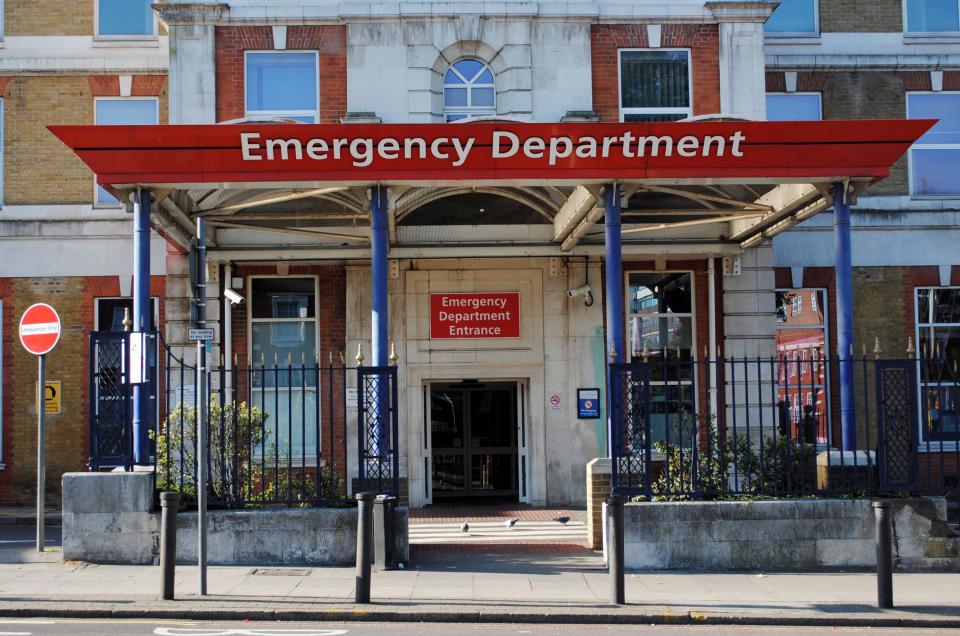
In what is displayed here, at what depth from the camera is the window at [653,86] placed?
57.4ft

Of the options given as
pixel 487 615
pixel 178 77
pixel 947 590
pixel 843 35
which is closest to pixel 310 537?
pixel 487 615

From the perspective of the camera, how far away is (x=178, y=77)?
1681 centimetres

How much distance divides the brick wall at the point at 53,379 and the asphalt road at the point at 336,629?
8821mm

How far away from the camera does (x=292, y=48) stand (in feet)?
56.6

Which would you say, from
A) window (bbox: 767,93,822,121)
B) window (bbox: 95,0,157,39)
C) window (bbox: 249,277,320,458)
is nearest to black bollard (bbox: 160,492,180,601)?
window (bbox: 249,277,320,458)

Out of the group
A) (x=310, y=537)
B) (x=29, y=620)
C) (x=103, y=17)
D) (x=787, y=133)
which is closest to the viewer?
(x=29, y=620)

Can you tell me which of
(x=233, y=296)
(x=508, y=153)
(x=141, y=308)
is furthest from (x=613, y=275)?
(x=233, y=296)

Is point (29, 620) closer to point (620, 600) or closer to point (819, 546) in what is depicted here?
point (620, 600)

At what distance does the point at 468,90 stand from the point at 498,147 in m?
5.29

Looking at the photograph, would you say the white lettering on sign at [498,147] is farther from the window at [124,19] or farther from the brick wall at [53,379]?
the window at [124,19]

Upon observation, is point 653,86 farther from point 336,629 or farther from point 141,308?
point 336,629

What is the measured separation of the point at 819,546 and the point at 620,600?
327 cm

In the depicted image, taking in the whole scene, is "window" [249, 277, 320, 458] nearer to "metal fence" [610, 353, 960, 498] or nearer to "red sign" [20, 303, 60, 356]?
"red sign" [20, 303, 60, 356]

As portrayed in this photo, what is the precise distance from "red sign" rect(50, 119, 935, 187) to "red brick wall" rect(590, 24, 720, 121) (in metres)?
4.89
